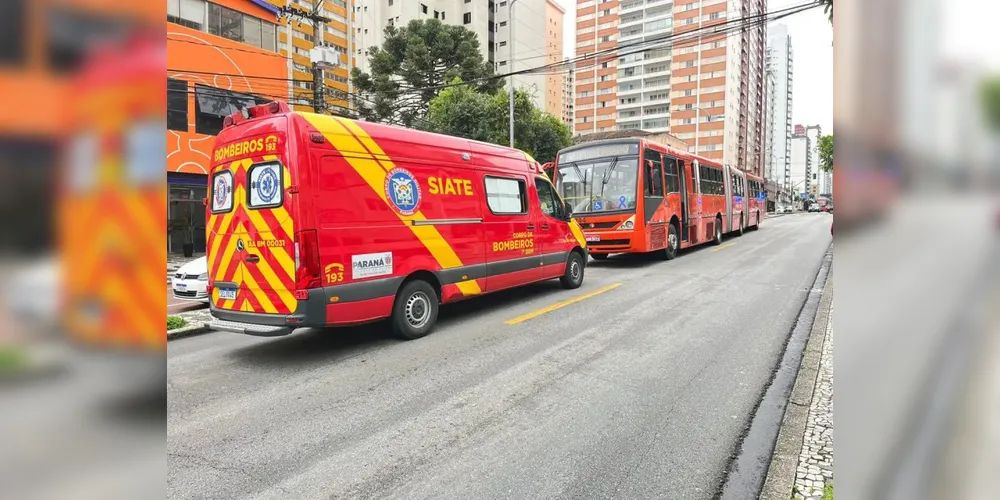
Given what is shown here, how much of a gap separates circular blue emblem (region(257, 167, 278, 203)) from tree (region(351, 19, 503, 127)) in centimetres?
3078

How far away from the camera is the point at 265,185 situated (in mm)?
5832

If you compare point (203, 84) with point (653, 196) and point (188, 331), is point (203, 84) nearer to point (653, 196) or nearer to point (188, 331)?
point (188, 331)

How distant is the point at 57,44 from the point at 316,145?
17.7 feet

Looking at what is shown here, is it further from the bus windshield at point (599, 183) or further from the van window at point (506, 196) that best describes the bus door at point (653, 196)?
the van window at point (506, 196)

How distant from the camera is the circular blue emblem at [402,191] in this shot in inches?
253

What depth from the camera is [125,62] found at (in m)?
0.65

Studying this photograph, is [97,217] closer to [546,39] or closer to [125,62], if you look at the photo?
[125,62]

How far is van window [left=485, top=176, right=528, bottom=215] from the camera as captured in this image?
8.11m

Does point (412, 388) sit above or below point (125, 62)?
below

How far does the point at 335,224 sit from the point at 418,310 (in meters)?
1.59

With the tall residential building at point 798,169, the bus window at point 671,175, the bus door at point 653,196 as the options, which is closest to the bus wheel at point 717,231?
the bus window at point 671,175

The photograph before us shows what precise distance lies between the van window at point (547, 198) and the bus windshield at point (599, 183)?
3568mm

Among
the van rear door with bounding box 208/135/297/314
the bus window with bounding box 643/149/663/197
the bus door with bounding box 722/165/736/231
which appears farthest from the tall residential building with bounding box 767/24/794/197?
the van rear door with bounding box 208/135/297/314

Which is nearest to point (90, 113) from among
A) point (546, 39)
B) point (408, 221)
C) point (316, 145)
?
point (316, 145)
